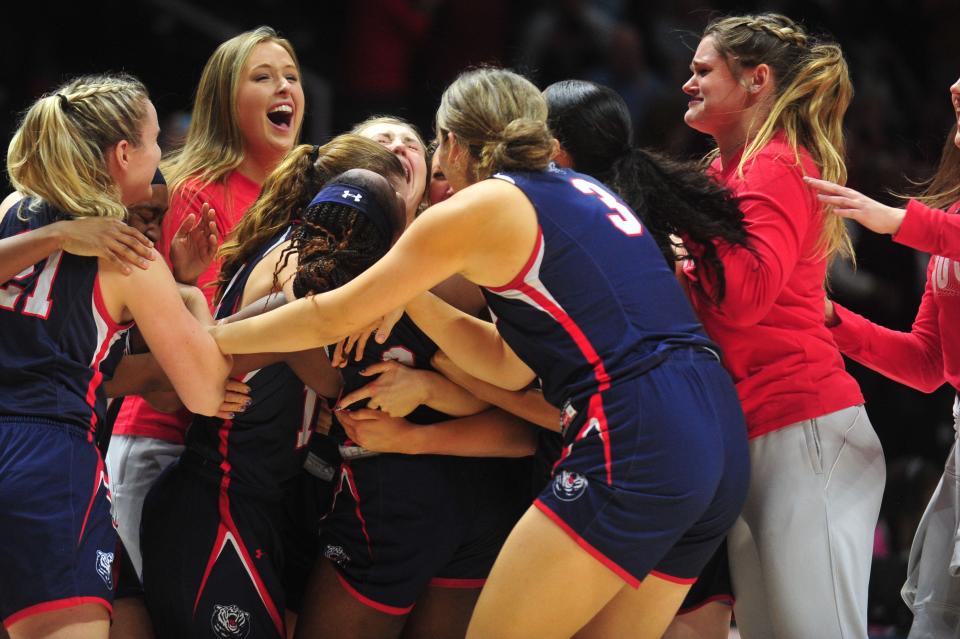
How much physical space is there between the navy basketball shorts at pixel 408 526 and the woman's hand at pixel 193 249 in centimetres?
91

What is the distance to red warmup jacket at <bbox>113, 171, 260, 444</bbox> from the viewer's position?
3.69 metres

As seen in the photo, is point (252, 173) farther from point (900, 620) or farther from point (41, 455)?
point (900, 620)

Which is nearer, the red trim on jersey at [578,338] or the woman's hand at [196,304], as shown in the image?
the red trim on jersey at [578,338]

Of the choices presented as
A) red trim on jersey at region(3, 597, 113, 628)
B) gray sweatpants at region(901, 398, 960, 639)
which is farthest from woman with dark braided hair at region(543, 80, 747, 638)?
red trim on jersey at region(3, 597, 113, 628)

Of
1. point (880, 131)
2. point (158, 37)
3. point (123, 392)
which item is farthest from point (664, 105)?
point (123, 392)

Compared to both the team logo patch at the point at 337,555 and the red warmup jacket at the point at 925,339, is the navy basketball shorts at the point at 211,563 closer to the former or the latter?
the team logo patch at the point at 337,555

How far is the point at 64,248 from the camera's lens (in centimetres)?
287

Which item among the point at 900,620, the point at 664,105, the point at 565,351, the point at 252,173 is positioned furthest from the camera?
the point at 664,105

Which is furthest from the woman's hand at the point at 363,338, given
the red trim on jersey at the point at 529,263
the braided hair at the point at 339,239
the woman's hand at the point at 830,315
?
the woman's hand at the point at 830,315

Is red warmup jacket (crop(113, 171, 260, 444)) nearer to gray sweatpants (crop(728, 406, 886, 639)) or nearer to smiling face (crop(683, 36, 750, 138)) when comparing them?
smiling face (crop(683, 36, 750, 138))

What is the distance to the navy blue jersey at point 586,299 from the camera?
2.67 meters

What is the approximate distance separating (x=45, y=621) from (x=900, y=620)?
4.14 m

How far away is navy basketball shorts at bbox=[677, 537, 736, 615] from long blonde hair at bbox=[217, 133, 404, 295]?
1.49 m

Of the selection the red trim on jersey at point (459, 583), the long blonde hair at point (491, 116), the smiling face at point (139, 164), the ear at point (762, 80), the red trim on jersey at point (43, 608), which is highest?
the ear at point (762, 80)
